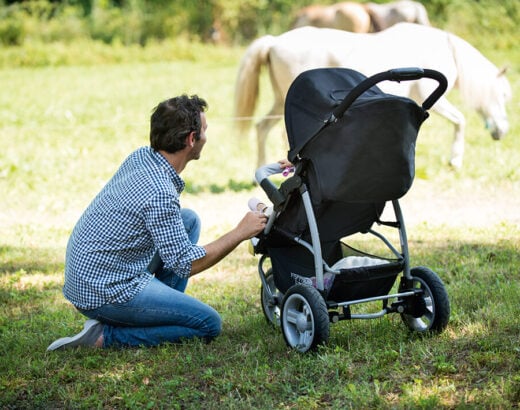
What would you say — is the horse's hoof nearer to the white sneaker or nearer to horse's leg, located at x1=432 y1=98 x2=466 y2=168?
horse's leg, located at x1=432 y1=98 x2=466 y2=168

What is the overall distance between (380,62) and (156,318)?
4698 mm

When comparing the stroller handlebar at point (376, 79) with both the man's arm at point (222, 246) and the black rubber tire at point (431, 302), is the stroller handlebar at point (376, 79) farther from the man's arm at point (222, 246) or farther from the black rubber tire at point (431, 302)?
the black rubber tire at point (431, 302)

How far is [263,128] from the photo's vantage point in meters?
8.67

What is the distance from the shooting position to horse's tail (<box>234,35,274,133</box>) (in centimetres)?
824

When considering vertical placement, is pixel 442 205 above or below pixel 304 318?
below

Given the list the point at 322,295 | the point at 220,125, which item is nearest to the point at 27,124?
the point at 220,125

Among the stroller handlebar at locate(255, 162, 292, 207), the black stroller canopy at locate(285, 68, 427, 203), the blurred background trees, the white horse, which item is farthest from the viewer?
the blurred background trees

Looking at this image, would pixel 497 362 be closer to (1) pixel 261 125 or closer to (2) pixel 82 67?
(1) pixel 261 125

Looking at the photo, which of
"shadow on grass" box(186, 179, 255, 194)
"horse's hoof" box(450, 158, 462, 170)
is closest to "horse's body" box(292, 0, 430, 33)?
"horse's hoof" box(450, 158, 462, 170)

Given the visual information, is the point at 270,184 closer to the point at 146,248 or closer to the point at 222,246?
the point at 222,246

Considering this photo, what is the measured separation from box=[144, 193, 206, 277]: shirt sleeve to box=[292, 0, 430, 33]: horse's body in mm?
9536

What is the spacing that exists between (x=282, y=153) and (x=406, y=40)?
94.6 inches

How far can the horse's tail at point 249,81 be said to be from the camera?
8242mm

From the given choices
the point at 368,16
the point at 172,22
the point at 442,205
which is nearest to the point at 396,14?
the point at 368,16
